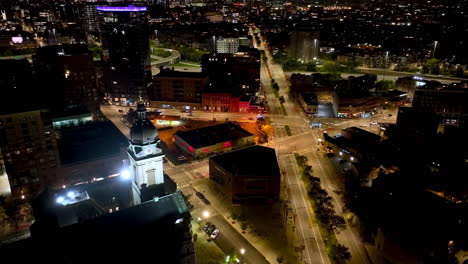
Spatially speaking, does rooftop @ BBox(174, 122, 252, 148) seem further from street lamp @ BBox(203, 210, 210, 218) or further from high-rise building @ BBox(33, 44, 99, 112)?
high-rise building @ BBox(33, 44, 99, 112)

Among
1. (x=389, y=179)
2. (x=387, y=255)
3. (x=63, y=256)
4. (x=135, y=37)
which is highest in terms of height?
(x=135, y=37)

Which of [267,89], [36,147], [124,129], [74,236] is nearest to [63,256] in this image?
[74,236]

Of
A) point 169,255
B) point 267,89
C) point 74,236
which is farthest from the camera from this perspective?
point 267,89

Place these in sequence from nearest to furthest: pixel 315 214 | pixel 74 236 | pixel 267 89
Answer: pixel 74 236, pixel 315 214, pixel 267 89

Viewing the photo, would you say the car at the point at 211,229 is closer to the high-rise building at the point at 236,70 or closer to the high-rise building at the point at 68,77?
the high-rise building at the point at 68,77

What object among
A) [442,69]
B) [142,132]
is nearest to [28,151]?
[142,132]

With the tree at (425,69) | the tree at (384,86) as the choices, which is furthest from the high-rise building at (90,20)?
the tree at (425,69)

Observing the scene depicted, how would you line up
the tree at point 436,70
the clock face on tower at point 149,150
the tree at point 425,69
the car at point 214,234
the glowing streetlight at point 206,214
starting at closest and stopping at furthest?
the clock face on tower at point 149,150 → the car at point 214,234 → the glowing streetlight at point 206,214 → the tree at point 436,70 → the tree at point 425,69

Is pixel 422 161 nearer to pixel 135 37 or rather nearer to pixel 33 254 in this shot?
pixel 33 254
